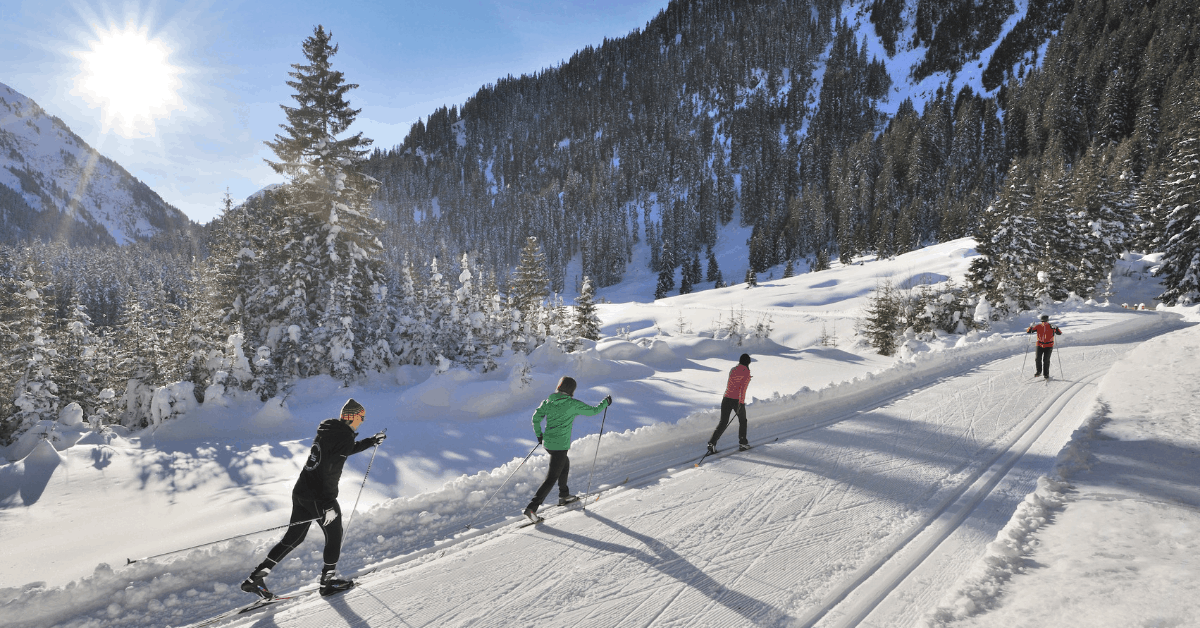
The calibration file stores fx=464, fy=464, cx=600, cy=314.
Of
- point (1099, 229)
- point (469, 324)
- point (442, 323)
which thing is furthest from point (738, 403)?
point (1099, 229)

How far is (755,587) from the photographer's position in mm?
3975

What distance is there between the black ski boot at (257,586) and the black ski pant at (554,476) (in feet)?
8.00

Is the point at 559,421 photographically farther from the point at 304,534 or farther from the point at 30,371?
the point at 30,371

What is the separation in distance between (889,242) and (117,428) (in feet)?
268

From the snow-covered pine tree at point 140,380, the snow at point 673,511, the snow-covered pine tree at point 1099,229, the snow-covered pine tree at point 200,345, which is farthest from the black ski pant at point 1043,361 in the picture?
the snow-covered pine tree at point 1099,229

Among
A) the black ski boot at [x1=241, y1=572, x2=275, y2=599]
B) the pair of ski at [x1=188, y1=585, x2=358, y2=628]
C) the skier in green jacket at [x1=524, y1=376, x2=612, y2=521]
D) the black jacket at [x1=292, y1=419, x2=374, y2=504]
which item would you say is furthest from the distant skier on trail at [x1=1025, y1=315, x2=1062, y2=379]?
the black ski boot at [x1=241, y1=572, x2=275, y2=599]

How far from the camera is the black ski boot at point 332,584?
4027 mm

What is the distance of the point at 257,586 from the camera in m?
3.93

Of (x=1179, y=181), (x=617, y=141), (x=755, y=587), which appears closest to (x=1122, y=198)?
(x=1179, y=181)

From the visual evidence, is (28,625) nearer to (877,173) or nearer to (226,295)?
(226,295)

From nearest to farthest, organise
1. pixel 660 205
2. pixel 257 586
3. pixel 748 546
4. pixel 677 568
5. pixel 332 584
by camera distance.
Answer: pixel 257 586
pixel 332 584
pixel 677 568
pixel 748 546
pixel 660 205

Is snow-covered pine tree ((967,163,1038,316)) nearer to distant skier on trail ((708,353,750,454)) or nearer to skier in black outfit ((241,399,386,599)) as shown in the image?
distant skier on trail ((708,353,750,454))

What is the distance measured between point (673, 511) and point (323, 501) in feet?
11.8

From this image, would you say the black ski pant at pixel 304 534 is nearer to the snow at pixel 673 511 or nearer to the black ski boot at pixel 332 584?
the black ski boot at pixel 332 584
